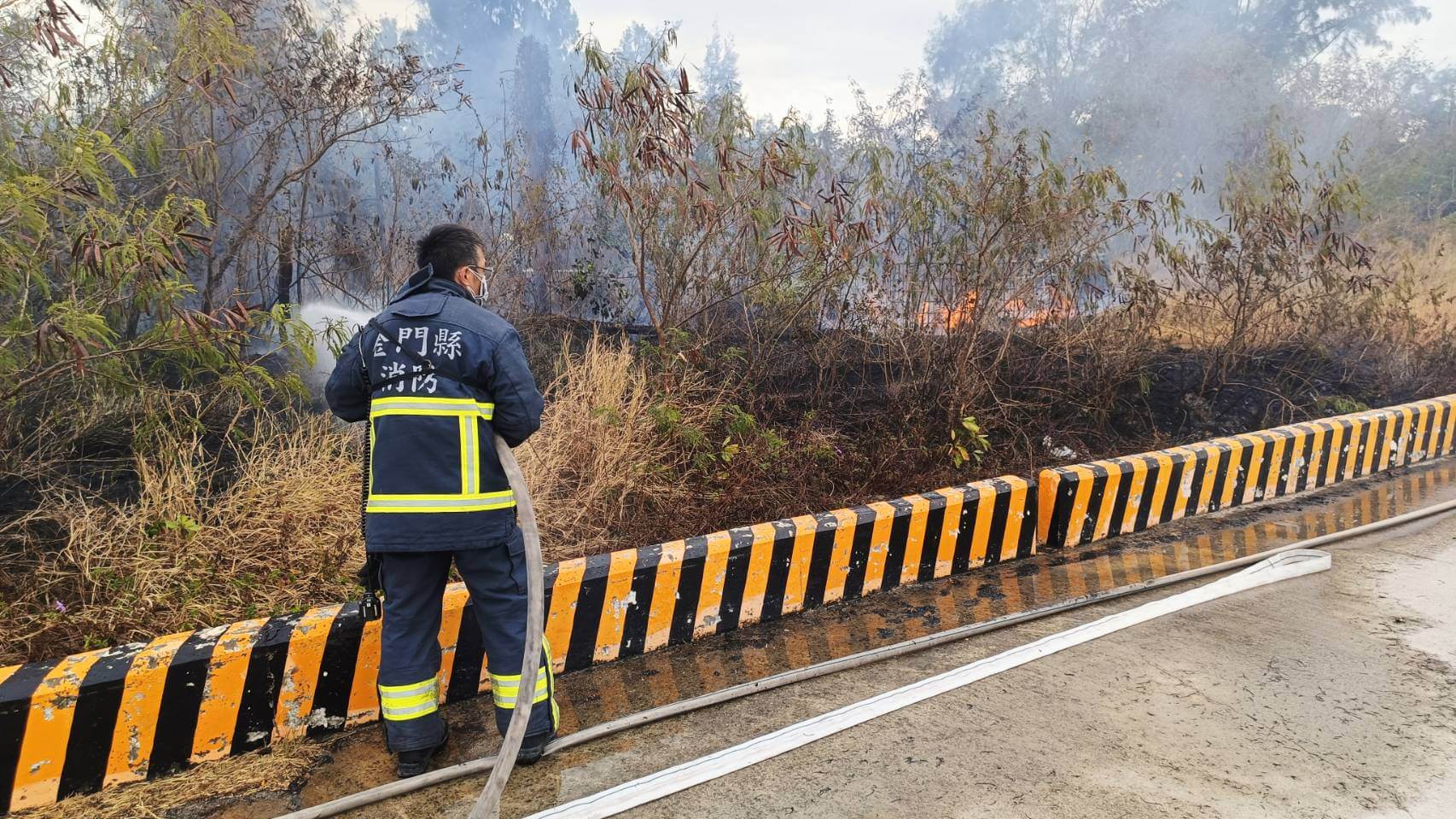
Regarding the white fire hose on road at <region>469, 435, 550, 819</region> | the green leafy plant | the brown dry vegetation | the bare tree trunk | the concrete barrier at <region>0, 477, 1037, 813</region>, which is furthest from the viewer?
the bare tree trunk

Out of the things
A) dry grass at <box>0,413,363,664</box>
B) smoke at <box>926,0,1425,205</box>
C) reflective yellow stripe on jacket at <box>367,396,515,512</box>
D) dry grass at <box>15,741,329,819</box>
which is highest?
smoke at <box>926,0,1425,205</box>

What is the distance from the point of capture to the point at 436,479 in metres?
2.27

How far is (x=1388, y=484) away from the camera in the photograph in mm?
5840

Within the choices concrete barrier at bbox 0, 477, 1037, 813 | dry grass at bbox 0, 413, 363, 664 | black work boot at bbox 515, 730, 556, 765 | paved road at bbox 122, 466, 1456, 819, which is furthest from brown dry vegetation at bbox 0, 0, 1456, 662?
black work boot at bbox 515, 730, 556, 765

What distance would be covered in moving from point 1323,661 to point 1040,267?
11.9 feet

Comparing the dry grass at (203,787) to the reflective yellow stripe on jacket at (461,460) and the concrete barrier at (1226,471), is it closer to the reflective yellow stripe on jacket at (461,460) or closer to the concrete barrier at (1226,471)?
the reflective yellow stripe on jacket at (461,460)

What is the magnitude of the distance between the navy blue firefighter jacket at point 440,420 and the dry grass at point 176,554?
48.0 inches

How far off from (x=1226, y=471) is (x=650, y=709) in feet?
13.8

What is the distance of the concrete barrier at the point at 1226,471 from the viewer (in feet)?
14.4

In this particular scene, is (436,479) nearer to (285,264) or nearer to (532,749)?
(532,749)

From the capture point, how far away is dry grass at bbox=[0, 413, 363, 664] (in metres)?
2.83

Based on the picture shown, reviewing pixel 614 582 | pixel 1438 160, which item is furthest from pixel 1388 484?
pixel 1438 160

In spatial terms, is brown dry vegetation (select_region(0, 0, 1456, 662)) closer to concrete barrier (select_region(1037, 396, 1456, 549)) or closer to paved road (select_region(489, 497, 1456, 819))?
concrete barrier (select_region(1037, 396, 1456, 549))

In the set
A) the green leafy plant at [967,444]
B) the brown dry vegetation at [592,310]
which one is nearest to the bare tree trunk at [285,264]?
the brown dry vegetation at [592,310]
